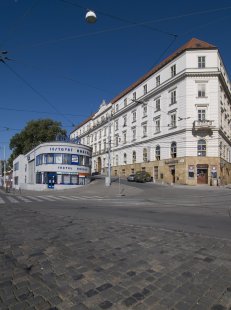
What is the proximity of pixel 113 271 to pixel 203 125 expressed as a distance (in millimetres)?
35700

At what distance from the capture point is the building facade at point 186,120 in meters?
37.6

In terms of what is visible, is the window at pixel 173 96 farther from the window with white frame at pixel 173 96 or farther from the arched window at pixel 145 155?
the arched window at pixel 145 155

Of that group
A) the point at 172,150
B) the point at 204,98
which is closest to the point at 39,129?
the point at 172,150

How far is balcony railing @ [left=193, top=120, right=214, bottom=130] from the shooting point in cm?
3728

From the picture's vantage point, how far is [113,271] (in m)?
4.38

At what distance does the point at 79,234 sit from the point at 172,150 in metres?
36.2

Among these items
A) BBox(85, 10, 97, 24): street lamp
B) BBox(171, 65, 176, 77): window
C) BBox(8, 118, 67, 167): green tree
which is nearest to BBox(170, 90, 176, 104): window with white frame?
BBox(171, 65, 176, 77): window

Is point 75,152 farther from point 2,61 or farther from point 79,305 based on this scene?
point 79,305

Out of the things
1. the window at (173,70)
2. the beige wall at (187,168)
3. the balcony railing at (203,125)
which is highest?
the window at (173,70)

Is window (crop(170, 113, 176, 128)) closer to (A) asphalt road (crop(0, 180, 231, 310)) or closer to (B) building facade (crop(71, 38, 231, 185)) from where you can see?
(B) building facade (crop(71, 38, 231, 185))

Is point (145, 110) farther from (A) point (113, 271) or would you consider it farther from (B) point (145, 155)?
(A) point (113, 271)

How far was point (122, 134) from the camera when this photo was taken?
5928 cm

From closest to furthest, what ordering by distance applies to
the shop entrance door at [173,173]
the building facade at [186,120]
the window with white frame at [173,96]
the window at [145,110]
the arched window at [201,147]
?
the building facade at [186,120] → the arched window at [201,147] → the shop entrance door at [173,173] → the window with white frame at [173,96] → the window at [145,110]

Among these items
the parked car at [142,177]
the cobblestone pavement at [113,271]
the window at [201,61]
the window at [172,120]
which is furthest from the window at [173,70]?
the cobblestone pavement at [113,271]
